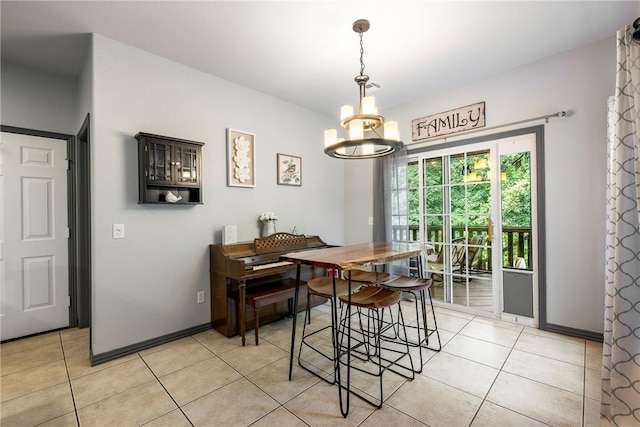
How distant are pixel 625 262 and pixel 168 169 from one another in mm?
3366

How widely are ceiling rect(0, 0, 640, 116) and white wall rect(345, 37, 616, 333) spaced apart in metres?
0.20

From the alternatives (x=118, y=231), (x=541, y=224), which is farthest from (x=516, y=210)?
(x=118, y=231)

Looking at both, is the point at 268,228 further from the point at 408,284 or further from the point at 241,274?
the point at 408,284

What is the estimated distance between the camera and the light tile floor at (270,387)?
67.7 inches

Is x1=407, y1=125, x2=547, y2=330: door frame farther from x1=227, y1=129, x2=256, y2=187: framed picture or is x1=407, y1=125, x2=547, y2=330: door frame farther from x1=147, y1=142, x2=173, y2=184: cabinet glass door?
x1=147, y1=142, x2=173, y2=184: cabinet glass door

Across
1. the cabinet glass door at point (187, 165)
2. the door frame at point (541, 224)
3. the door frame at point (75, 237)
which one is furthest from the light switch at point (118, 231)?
the door frame at point (541, 224)

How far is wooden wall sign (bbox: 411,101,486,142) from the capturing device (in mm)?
3346

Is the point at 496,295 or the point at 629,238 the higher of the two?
the point at 629,238

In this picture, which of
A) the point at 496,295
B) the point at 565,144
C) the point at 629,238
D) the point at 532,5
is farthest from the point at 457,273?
the point at 532,5

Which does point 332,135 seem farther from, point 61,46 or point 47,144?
point 47,144

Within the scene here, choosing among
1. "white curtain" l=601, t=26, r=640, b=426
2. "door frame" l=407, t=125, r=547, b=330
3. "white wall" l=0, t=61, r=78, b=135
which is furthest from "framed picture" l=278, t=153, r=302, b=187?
"white curtain" l=601, t=26, r=640, b=426

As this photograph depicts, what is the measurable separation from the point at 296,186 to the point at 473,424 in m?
3.07

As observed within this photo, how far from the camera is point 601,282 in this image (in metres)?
2.61

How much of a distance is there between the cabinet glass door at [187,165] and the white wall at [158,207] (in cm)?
22
